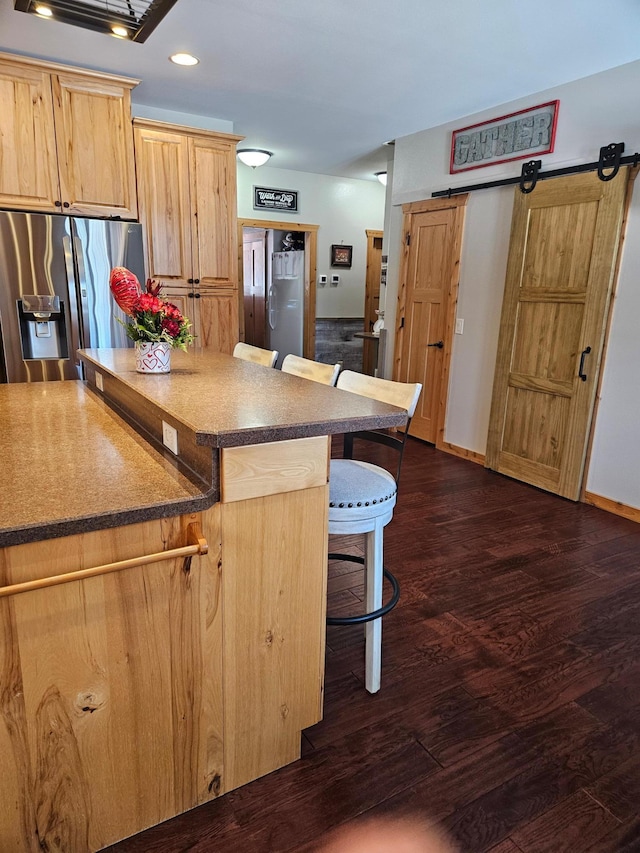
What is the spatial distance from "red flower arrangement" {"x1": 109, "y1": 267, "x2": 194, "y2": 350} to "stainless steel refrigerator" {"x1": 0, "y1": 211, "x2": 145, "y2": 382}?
1.82 metres

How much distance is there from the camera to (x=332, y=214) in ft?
23.2

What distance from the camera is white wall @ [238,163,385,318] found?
6500mm

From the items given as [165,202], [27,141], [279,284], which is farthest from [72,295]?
[279,284]

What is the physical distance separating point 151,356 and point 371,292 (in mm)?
5974

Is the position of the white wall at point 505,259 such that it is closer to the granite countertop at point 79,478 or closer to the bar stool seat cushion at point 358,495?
the bar stool seat cushion at point 358,495

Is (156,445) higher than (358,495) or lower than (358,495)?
higher

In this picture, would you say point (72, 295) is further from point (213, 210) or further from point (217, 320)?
point (213, 210)

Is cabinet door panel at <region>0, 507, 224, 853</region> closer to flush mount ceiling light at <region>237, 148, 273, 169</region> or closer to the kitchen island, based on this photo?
the kitchen island

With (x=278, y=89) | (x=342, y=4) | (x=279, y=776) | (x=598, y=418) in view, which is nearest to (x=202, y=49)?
(x=278, y=89)

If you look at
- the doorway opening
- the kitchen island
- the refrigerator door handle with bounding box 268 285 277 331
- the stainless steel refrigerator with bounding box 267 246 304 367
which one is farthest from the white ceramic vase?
the refrigerator door handle with bounding box 268 285 277 331

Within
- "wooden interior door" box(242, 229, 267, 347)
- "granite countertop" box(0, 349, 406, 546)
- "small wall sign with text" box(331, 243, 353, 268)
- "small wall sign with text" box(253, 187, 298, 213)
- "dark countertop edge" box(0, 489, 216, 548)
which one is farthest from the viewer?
"wooden interior door" box(242, 229, 267, 347)

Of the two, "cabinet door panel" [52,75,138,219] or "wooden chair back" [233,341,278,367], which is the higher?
"cabinet door panel" [52,75,138,219]

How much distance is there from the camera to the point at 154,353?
204 centimetres

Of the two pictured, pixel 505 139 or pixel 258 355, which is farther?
pixel 505 139
